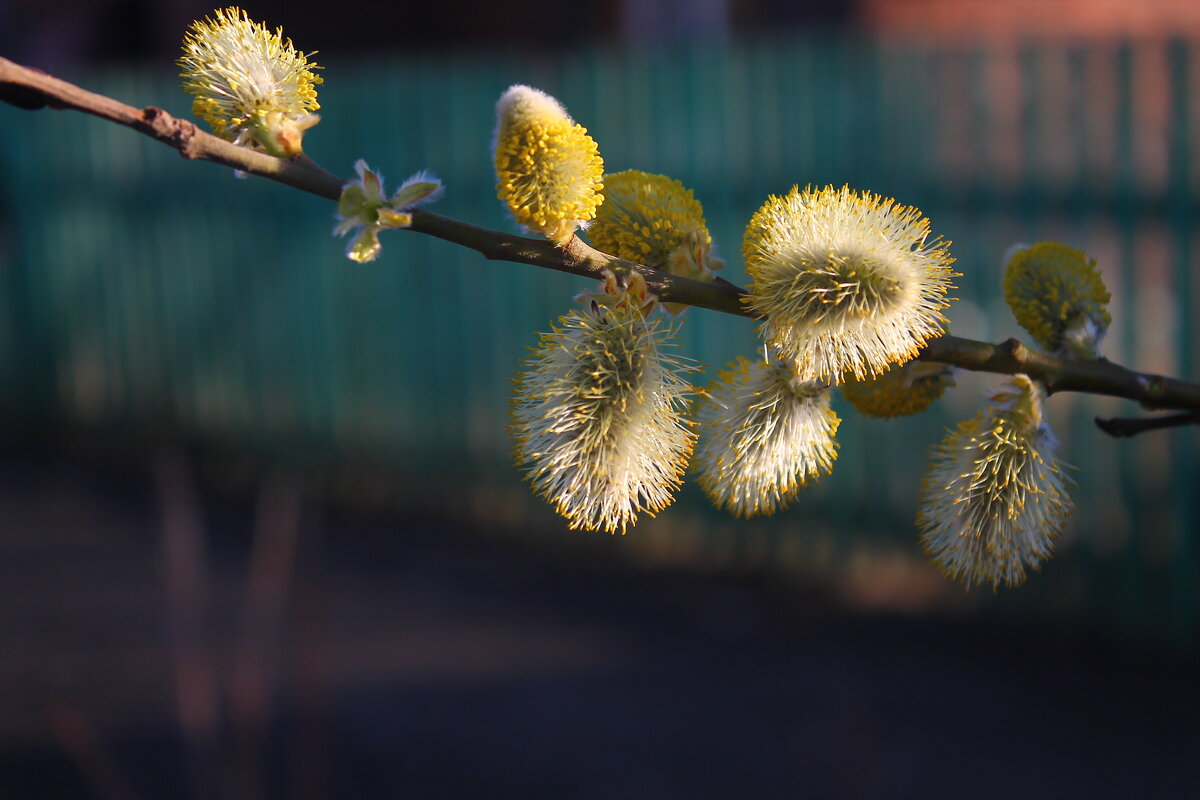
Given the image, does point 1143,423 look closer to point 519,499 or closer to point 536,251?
point 536,251

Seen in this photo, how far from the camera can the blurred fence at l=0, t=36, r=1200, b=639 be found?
177 inches

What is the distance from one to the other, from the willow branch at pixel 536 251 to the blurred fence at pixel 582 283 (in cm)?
363

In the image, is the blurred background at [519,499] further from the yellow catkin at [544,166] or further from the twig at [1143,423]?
the yellow catkin at [544,166]

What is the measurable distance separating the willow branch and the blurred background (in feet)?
4.85

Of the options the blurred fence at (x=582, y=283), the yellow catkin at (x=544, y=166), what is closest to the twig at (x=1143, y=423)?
the yellow catkin at (x=544, y=166)

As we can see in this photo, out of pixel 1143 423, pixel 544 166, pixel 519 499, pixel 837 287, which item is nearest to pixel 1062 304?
pixel 1143 423

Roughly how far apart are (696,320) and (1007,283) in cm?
410

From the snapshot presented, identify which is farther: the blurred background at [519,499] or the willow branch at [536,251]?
the blurred background at [519,499]

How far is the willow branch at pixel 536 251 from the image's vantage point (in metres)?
0.77

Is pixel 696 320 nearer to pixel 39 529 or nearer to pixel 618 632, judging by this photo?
pixel 618 632

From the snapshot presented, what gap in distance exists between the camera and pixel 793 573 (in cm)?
532

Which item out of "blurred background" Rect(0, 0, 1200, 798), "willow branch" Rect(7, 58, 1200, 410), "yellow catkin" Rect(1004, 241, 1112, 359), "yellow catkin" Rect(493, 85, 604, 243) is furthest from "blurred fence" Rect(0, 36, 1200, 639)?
"yellow catkin" Rect(493, 85, 604, 243)

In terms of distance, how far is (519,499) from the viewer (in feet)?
19.5

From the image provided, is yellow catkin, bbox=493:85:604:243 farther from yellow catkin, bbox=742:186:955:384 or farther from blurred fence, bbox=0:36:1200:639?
blurred fence, bbox=0:36:1200:639
